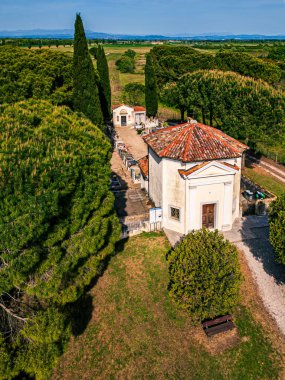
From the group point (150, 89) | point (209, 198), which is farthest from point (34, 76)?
point (209, 198)

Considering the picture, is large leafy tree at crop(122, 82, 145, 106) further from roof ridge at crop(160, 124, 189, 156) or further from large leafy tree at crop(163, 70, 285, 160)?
roof ridge at crop(160, 124, 189, 156)

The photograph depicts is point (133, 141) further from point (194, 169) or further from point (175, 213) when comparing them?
point (194, 169)

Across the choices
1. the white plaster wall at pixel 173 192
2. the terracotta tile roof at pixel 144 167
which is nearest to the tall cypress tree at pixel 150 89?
the terracotta tile roof at pixel 144 167

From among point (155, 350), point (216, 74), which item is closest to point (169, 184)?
point (155, 350)

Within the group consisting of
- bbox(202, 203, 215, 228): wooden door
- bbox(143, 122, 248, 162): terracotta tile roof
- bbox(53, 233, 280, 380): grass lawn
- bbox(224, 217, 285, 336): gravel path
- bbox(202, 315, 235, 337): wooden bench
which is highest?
bbox(143, 122, 248, 162): terracotta tile roof

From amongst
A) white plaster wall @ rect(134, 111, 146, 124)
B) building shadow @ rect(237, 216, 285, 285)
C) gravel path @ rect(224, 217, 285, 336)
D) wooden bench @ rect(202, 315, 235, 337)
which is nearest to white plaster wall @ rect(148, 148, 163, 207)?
gravel path @ rect(224, 217, 285, 336)

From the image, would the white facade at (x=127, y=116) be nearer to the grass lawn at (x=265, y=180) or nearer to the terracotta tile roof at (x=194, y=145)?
the grass lawn at (x=265, y=180)

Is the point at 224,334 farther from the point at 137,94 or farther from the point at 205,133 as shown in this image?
the point at 137,94
